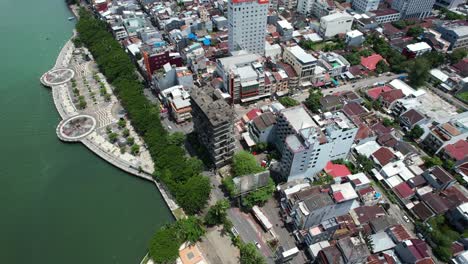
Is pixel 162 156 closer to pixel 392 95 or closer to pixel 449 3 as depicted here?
pixel 392 95

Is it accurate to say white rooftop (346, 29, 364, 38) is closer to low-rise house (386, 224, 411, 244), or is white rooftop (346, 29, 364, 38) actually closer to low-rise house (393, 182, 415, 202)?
low-rise house (393, 182, 415, 202)

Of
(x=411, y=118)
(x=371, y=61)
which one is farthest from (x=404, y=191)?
(x=371, y=61)

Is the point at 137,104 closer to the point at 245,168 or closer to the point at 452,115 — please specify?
the point at 245,168

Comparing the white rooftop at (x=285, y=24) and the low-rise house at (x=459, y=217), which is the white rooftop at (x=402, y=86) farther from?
the white rooftop at (x=285, y=24)

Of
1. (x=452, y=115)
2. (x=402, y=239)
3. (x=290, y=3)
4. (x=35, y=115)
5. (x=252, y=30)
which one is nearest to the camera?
(x=402, y=239)

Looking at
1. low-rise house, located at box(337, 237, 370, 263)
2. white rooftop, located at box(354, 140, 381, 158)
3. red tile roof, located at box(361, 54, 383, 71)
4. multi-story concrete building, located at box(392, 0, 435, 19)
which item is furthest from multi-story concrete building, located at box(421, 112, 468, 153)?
multi-story concrete building, located at box(392, 0, 435, 19)

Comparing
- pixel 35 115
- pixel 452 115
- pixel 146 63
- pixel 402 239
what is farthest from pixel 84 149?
pixel 452 115
